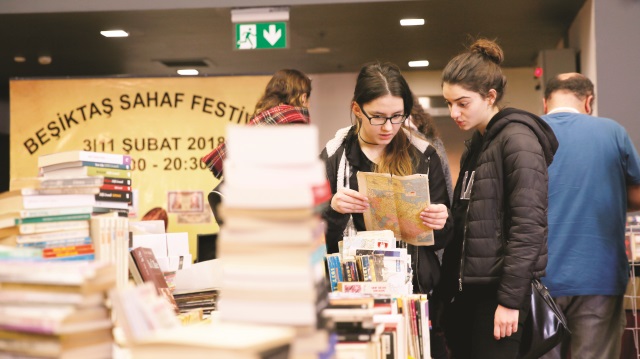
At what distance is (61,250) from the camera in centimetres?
203

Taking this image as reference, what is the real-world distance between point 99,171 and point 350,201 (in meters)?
1.09

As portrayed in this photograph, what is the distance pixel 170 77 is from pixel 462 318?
512 centimetres

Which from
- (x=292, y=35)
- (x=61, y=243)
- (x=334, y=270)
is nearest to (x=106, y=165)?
(x=61, y=243)

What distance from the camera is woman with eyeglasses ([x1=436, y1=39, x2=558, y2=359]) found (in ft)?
8.77

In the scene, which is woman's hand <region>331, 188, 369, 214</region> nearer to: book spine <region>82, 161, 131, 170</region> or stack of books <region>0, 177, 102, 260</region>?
book spine <region>82, 161, 131, 170</region>

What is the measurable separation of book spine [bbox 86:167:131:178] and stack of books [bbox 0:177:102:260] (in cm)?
12

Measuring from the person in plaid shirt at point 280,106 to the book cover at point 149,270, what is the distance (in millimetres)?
780

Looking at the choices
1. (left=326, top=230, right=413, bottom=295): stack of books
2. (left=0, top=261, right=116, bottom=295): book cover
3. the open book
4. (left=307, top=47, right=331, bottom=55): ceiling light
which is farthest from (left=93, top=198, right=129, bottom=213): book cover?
(left=307, top=47, right=331, bottom=55): ceiling light

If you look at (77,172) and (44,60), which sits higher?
(44,60)

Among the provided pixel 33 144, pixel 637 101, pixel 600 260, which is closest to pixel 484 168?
pixel 600 260

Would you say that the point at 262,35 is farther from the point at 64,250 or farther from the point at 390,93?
the point at 64,250

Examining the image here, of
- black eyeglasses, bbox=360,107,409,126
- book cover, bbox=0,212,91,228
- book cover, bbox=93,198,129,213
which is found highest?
black eyeglasses, bbox=360,107,409,126

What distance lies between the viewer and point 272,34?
655 cm

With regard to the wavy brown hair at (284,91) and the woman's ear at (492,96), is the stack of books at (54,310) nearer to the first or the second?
the woman's ear at (492,96)
